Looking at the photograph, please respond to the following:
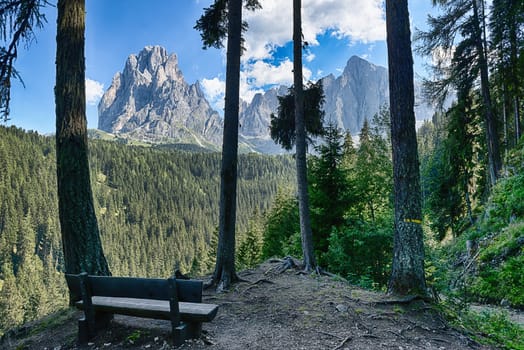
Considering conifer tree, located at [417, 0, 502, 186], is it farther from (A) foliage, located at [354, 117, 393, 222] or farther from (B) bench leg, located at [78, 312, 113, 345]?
(B) bench leg, located at [78, 312, 113, 345]

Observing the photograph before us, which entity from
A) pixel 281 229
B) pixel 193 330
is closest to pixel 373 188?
pixel 281 229

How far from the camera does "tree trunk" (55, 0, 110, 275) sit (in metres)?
4.25

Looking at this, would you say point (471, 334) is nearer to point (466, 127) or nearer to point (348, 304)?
point (348, 304)

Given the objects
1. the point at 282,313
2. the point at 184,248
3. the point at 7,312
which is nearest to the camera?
the point at 282,313

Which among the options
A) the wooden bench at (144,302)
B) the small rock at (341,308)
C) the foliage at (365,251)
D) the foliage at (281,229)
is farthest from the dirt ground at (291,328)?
the foliage at (281,229)

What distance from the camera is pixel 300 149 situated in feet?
23.4

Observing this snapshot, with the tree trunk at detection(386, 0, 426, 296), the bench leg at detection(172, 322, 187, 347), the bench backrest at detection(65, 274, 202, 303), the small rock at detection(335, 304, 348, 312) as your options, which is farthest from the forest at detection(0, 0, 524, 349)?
the bench leg at detection(172, 322, 187, 347)

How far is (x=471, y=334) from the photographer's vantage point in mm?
3342

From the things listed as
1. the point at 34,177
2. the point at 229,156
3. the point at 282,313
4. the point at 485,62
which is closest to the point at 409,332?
the point at 282,313

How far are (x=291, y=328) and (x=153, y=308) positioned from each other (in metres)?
1.60

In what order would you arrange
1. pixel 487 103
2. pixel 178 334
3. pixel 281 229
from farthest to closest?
1. pixel 281 229
2. pixel 487 103
3. pixel 178 334

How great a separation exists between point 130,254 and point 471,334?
316 ft

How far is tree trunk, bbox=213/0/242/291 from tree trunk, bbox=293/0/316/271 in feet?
6.75

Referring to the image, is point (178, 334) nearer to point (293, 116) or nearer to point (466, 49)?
point (293, 116)
